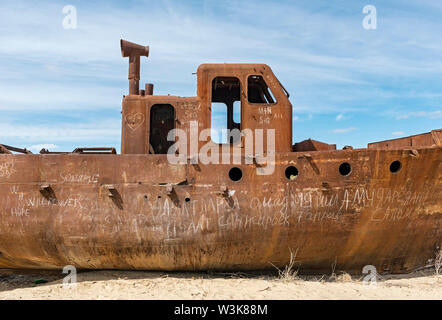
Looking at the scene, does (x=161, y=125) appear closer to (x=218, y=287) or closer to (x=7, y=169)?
(x=7, y=169)

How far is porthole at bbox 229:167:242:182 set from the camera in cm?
595

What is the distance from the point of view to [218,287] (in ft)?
18.3

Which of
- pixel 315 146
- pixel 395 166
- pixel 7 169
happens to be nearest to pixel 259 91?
pixel 315 146

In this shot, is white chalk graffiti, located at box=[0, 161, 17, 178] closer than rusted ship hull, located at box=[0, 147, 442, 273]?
No

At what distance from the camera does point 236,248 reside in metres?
5.90

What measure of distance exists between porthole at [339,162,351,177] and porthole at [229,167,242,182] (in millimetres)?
1789

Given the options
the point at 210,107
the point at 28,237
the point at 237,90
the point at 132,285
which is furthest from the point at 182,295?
the point at 237,90

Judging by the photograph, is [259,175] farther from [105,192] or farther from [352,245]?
[105,192]

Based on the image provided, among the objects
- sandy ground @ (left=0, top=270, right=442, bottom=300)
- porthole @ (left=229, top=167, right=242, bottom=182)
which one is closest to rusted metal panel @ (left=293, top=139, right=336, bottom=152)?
porthole @ (left=229, top=167, right=242, bottom=182)

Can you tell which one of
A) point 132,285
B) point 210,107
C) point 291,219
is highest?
point 210,107

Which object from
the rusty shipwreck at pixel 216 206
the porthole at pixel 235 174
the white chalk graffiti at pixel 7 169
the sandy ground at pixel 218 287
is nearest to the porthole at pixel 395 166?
the rusty shipwreck at pixel 216 206

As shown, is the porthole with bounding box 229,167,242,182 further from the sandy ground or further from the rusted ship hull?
the sandy ground

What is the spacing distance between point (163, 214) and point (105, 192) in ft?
3.51
